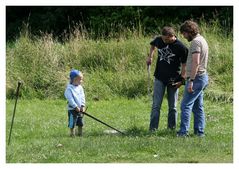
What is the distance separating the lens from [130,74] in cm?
1456

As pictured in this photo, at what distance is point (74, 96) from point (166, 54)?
1595 millimetres

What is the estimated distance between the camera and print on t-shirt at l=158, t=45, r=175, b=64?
9.62 metres

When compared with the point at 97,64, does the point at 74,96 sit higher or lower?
lower

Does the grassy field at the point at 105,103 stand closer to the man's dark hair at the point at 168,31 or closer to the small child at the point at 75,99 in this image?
the small child at the point at 75,99

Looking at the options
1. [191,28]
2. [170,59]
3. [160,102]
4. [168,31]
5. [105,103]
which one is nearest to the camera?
[191,28]

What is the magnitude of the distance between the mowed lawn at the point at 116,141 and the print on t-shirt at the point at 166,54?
3.71ft

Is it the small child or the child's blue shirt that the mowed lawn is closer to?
the small child

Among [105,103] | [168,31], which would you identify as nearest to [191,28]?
[168,31]

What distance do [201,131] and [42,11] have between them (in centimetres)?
1873

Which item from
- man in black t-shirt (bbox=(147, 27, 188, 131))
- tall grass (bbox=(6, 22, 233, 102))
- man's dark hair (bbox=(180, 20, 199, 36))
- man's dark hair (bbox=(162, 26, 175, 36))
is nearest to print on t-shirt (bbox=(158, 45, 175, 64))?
man in black t-shirt (bbox=(147, 27, 188, 131))

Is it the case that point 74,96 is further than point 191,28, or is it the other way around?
point 74,96

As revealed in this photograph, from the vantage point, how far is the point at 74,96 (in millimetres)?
9531

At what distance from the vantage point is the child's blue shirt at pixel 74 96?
9.48 metres

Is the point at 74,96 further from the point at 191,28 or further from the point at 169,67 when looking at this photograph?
the point at 191,28
